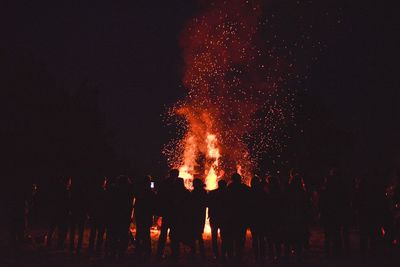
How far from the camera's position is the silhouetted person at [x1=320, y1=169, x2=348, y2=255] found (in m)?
11.5

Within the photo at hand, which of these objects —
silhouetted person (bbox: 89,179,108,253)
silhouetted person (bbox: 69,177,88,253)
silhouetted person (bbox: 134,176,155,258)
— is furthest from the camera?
silhouetted person (bbox: 69,177,88,253)

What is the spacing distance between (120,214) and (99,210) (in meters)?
0.62

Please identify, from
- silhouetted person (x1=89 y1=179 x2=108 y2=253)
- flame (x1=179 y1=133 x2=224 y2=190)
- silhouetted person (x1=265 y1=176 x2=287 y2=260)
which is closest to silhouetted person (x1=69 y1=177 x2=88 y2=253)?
silhouetted person (x1=89 y1=179 x2=108 y2=253)

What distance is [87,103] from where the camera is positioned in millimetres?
42156

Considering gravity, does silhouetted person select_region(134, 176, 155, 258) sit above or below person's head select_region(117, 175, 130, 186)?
below

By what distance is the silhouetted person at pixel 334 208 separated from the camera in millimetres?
11508

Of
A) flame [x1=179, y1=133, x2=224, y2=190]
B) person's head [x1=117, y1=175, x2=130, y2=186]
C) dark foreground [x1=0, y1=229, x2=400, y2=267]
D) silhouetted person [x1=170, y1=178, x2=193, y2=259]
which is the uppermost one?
flame [x1=179, y1=133, x2=224, y2=190]

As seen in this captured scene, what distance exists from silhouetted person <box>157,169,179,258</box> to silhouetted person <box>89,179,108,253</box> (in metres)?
1.44

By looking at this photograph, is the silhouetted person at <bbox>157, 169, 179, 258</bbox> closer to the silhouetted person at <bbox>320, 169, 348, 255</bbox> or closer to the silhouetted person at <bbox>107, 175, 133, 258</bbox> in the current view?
the silhouetted person at <bbox>107, 175, 133, 258</bbox>

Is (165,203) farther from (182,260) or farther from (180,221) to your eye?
(182,260)

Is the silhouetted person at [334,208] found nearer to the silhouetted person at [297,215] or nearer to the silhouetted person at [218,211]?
the silhouetted person at [297,215]

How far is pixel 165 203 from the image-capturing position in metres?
10.5

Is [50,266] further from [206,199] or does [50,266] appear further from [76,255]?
[206,199]

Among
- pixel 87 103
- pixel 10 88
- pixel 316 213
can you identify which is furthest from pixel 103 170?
pixel 316 213
